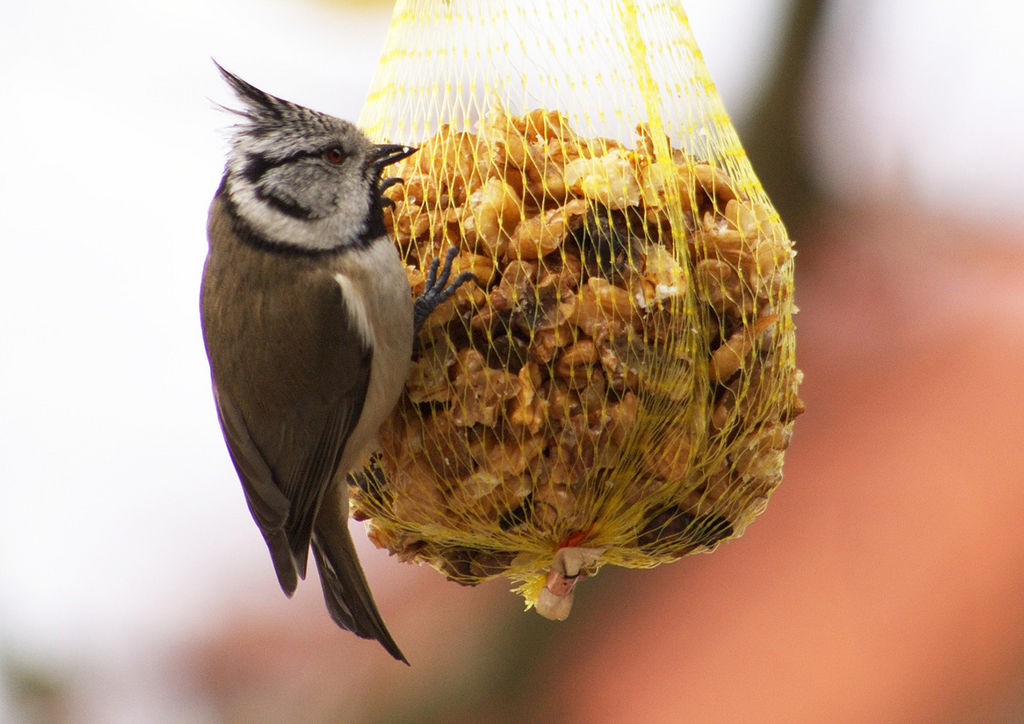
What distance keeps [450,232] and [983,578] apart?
5.42ft

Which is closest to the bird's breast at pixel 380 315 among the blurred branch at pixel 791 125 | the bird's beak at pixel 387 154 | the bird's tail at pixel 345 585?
the bird's beak at pixel 387 154

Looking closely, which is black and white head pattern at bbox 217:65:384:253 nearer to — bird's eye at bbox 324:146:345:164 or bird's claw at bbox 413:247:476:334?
bird's eye at bbox 324:146:345:164

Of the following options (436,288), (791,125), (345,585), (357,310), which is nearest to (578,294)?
(436,288)

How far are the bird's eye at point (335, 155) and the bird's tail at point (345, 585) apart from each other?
0.58 m

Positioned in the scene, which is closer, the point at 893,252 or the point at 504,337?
the point at 504,337

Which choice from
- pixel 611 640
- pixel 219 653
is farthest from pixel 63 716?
pixel 611 640

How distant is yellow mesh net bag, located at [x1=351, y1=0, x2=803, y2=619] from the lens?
1.42 meters

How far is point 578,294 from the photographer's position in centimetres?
142

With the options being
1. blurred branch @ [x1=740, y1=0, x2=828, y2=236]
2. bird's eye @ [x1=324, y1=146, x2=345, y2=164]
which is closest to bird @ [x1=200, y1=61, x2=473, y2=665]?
bird's eye @ [x1=324, y1=146, x2=345, y2=164]

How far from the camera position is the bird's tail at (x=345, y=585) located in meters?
1.72

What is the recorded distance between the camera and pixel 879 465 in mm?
2516

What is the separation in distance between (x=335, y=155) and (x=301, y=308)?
233 millimetres

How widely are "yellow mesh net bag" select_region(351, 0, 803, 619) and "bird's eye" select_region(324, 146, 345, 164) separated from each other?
0.40 ft

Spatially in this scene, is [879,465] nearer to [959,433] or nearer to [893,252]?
[959,433]
